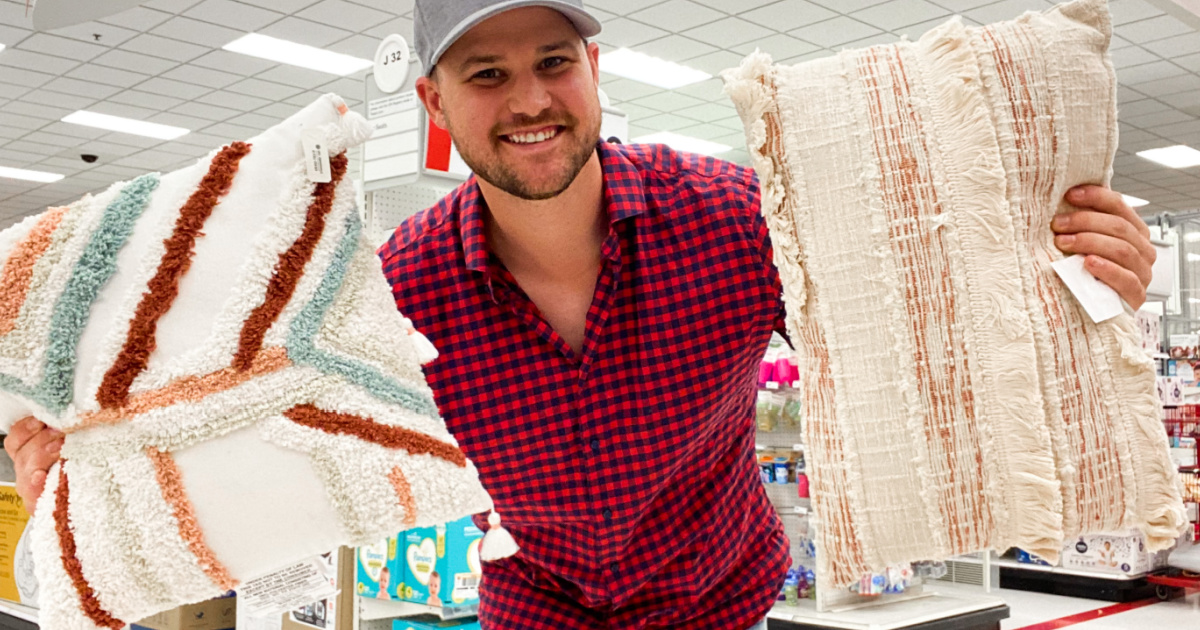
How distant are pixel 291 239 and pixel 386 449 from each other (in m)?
0.26

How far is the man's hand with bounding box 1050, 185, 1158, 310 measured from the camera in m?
1.25

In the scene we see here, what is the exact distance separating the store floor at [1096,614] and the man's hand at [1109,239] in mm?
5678

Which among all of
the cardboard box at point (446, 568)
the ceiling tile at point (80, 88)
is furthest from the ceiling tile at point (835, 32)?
the ceiling tile at point (80, 88)

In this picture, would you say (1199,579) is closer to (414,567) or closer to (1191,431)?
(1191,431)

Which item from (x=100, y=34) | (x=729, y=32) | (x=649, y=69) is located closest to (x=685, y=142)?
(x=649, y=69)

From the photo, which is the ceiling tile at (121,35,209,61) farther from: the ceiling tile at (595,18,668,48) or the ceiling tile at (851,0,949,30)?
the ceiling tile at (851,0,949,30)

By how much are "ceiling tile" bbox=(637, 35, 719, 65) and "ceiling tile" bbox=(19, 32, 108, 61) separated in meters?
4.43

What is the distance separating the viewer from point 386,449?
117 centimetres

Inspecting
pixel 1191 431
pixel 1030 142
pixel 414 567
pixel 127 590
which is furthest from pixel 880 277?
pixel 1191 431

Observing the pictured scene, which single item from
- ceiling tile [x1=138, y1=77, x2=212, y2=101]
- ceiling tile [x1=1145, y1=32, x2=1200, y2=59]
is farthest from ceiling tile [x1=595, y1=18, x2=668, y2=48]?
ceiling tile [x1=1145, y1=32, x2=1200, y2=59]

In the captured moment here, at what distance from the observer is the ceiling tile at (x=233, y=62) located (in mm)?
8500

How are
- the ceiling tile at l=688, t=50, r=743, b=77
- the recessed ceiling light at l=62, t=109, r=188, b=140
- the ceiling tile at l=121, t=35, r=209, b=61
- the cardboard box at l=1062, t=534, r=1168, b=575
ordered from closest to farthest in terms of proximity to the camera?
the cardboard box at l=1062, t=534, r=1168, b=575 < the ceiling tile at l=121, t=35, r=209, b=61 < the ceiling tile at l=688, t=50, r=743, b=77 < the recessed ceiling light at l=62, t=109, r=188, b=140

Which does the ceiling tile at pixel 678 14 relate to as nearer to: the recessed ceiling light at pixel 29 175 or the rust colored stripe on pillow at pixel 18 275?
the rust colored stripe on pillow at pixel 18 275

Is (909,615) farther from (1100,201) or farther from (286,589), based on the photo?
(286,589)
